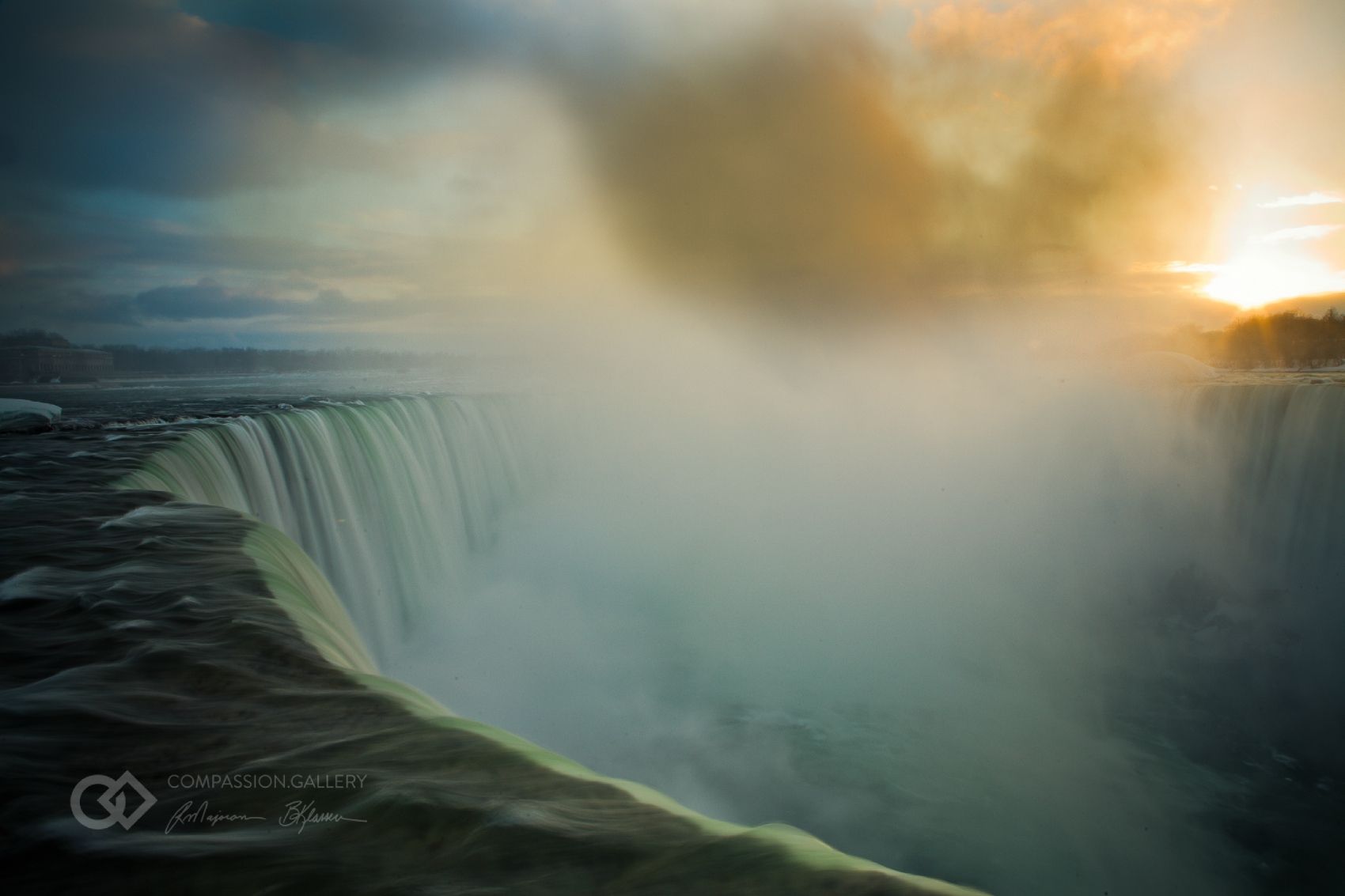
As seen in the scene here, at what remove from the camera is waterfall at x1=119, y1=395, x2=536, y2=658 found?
8.79m

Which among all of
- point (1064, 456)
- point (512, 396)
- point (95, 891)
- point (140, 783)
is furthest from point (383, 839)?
point (1064, 456)

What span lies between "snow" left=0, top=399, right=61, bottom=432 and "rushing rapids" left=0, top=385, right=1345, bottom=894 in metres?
3.49

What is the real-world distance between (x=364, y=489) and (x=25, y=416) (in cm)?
945

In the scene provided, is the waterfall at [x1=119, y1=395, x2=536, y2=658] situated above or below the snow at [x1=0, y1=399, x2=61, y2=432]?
below

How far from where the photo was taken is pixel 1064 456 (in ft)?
73.3

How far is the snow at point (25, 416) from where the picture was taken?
1329 cm

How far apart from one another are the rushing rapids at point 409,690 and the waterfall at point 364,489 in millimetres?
55
